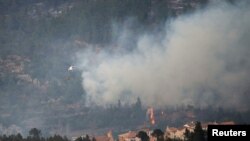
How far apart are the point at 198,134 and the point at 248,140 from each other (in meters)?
123

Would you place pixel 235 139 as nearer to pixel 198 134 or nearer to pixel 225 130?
pixel 225 130

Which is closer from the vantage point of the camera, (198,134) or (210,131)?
(210,131)

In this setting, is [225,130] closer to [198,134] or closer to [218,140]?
[218,140]

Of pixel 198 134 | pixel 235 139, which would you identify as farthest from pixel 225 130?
pixel 198 134

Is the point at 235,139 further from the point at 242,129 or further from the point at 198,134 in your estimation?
the point at 198,134

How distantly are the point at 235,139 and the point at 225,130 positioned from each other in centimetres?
204

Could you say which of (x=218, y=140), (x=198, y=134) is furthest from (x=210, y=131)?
(x=198, y=134)

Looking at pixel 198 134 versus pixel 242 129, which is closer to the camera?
pixel 242 129

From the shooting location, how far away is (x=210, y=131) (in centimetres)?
7750

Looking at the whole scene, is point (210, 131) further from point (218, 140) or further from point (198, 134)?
point (198, 134)

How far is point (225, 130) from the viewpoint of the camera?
78.1 metres

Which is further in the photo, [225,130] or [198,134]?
[198,134]

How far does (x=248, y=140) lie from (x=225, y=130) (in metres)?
3.60

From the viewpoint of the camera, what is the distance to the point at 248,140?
3061 inches
